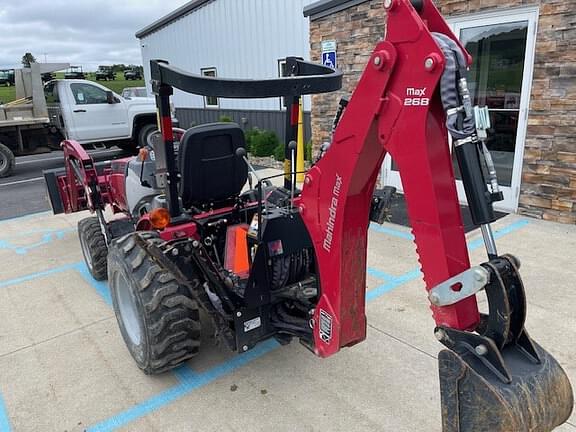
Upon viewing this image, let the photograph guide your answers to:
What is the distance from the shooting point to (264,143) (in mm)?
11633

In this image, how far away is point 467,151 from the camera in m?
1.53

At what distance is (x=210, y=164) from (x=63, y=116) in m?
10.0

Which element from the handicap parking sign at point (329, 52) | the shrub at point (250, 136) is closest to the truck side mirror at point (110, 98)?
the shrub at point (250, 136)

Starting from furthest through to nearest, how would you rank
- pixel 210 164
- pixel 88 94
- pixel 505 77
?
pixel 88 94 < pixel 505 77 < pixel 210 164

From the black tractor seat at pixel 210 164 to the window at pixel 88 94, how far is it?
9956 mm

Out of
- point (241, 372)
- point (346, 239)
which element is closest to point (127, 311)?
point (241, 372)

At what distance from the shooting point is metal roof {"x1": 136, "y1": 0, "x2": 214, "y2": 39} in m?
14.6

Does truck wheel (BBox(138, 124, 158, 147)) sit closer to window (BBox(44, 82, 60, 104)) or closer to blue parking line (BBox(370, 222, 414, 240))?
window (BBox(44, 82, 60, 104))

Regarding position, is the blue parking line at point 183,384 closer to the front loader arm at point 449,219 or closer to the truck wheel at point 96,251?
the front loader arm at point 449,219

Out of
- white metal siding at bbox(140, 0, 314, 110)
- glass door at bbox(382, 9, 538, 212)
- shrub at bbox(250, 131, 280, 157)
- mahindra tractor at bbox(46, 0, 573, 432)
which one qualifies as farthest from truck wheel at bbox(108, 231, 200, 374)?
shrub at bbox(250, 131, 280, 157)

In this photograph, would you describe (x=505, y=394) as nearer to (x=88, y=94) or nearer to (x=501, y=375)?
(x=501, y=375)

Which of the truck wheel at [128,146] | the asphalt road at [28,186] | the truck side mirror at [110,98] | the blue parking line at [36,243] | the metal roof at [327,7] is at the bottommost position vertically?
the blue parking line at [36,243]

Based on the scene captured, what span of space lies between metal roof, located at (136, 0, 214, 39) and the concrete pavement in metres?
12.5

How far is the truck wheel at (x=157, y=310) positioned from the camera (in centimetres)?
277
